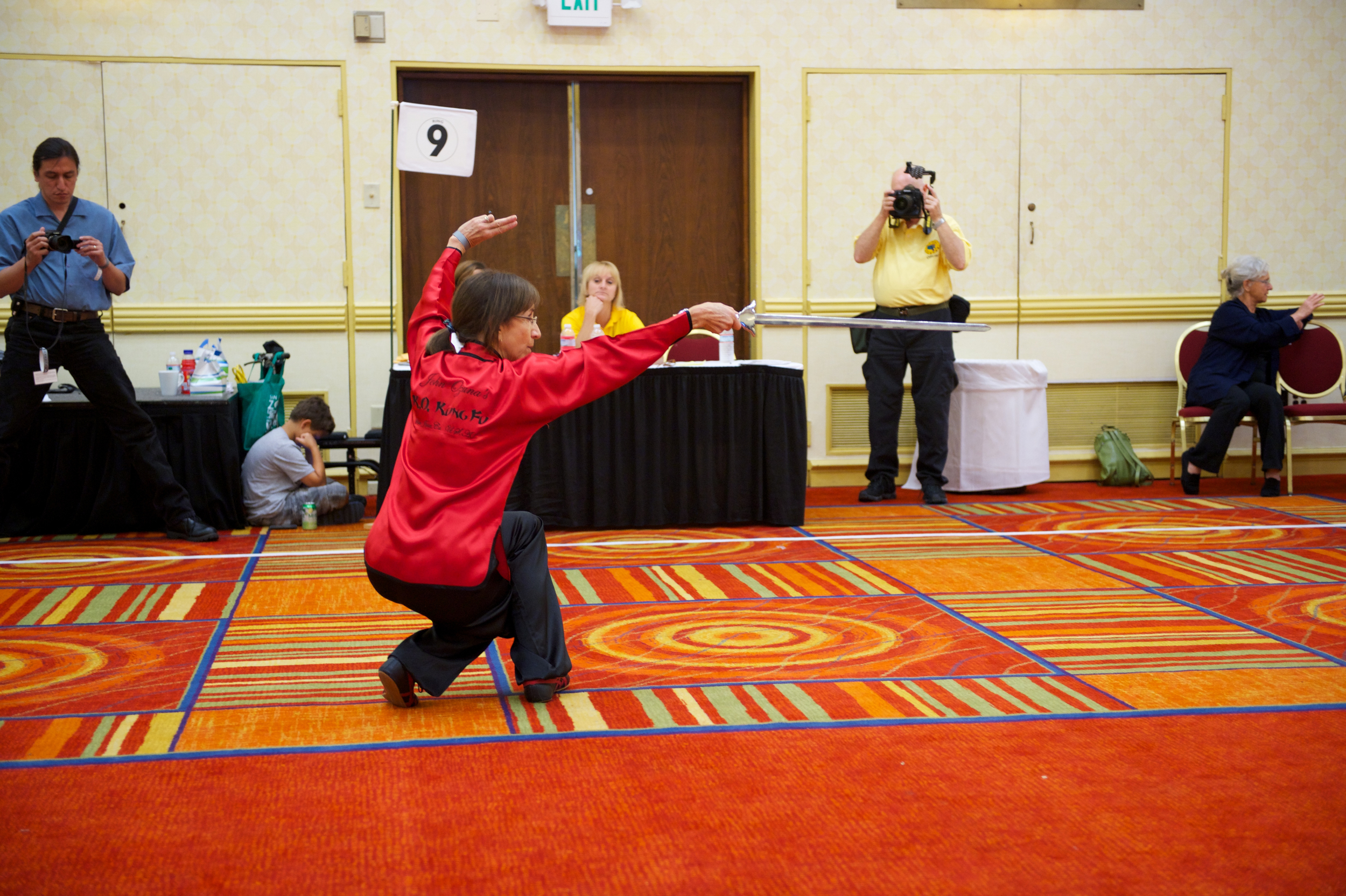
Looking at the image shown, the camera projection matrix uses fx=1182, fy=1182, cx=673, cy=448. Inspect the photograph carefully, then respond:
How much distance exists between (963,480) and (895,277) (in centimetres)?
123

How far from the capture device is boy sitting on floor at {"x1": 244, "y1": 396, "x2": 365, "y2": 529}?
5.51 metres

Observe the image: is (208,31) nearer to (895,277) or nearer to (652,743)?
(895,277)

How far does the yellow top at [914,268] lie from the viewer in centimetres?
608

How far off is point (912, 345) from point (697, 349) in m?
1.13

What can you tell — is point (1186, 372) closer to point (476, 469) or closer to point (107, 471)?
point (476, 469)

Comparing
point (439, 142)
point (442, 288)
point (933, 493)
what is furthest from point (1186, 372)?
point (442, 288)

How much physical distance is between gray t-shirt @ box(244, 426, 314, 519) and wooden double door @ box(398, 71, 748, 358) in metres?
1.59

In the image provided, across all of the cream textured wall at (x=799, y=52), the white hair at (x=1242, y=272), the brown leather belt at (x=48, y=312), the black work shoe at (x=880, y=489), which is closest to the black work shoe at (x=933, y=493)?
the black work shoe at (x=880, y=489)

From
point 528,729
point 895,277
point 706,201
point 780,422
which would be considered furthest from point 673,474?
point 528,729

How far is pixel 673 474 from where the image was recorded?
5.35m

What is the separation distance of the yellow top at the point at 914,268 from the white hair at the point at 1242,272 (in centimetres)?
176

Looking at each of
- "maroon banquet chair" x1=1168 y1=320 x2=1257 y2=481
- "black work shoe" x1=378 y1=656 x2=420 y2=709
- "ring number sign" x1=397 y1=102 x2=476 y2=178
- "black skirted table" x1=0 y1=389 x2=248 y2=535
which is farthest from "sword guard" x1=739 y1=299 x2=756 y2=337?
"maroon banquet chair" x1=1168 y1=320 x2=1257 y2=481

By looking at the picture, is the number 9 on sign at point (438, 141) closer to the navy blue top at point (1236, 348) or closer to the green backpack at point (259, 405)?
the green backpack at point (259, 405)

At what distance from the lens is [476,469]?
8.48 ft
